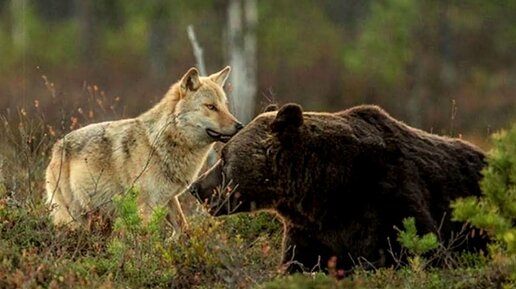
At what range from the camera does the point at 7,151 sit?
11.7m

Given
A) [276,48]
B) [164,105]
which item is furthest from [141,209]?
[276,48]

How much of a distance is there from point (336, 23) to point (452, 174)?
33.9 meters

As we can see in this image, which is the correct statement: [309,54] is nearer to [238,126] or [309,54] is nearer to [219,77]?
[219,77]

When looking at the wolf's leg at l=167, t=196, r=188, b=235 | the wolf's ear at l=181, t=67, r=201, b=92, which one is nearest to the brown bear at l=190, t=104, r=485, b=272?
the wolf's leg at l=167, t=196, r=188, b=235

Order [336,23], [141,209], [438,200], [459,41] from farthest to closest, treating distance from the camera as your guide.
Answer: [336,23], [459,41], [141,209], [438,200]

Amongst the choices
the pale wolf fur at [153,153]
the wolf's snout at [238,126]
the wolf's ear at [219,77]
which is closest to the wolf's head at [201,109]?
the pale wolf fur at [153,153]

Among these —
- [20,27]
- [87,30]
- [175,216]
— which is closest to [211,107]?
[175,216]

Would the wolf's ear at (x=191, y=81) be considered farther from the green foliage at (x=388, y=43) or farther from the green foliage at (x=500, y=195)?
the green foliage at (x=388, y=43)

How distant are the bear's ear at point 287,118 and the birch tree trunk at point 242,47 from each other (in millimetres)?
19193

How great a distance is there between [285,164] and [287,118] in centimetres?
32

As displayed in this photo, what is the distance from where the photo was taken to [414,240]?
7.54 meters

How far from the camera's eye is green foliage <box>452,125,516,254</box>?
6.98 metres

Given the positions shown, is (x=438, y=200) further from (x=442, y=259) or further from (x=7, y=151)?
(x=7, y=151)

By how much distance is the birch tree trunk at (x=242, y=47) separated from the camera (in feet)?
94.7
